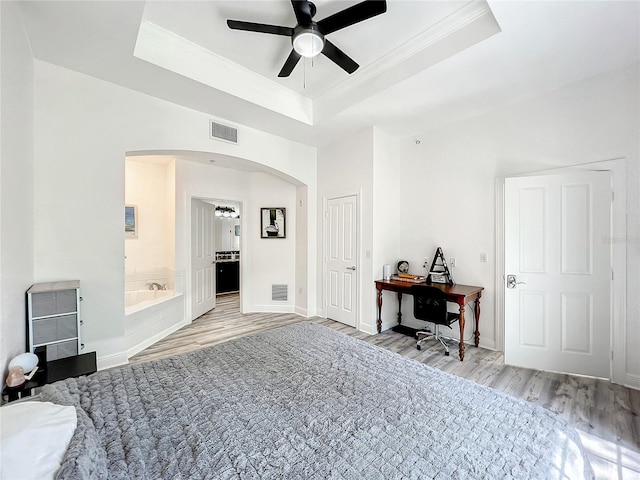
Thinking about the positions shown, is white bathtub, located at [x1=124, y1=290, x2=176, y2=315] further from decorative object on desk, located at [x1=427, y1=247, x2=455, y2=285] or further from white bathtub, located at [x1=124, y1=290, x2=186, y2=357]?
decorative object on desk, located at [x1=427, y1=247, x2=455, y2=285]

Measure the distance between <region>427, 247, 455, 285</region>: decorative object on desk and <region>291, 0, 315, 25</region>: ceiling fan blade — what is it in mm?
3005

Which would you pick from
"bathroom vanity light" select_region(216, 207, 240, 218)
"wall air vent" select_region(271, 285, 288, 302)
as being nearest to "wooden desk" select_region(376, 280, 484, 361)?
"wall air vent" select_region(271, 285, 288, 302)

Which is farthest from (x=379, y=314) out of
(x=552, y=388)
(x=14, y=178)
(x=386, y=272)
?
(x=14, y=178)

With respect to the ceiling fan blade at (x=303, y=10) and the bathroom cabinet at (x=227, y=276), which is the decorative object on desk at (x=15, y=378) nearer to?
the ceiling fan blade at (x=303, y=10)

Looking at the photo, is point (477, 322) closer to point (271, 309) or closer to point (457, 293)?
point (457, 293)

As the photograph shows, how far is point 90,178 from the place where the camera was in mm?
2703

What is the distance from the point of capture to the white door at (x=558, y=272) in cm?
262

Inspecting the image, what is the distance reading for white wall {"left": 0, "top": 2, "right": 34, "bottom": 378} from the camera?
165 centimetres

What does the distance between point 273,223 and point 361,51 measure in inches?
123

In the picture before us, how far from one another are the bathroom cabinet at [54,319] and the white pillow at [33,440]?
1787 millimetres

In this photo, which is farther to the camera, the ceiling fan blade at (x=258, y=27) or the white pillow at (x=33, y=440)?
the ceiling fan blade at (x=258, y=27)

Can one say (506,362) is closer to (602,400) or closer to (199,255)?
(602,400)

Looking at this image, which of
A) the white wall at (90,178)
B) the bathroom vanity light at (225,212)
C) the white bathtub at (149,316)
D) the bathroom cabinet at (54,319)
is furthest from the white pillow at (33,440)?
the bathroom vanity light at (225,212)

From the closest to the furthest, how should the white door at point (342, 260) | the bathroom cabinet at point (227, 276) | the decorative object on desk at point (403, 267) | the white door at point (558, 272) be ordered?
the white door at point (558, 272), the decorative object on desk at point (403, 267), the white door at point (342, 260), the bathroom cabinet at point (227, 276)
